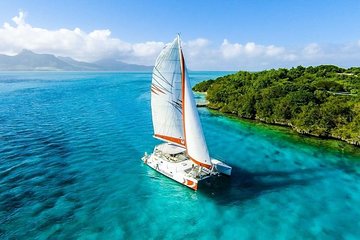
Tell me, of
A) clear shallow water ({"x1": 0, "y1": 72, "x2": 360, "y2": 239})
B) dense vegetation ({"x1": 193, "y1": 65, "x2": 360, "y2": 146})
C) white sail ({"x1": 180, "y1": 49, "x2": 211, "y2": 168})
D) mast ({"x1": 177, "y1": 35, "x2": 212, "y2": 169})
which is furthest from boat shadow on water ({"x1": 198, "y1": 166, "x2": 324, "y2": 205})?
dense vegetation ({"x1": 193, "y1": 65, "x2": 360, "y2": 146})

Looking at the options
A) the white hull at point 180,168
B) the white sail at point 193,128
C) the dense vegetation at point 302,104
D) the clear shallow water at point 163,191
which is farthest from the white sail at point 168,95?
the dense vegetation at point 302,104

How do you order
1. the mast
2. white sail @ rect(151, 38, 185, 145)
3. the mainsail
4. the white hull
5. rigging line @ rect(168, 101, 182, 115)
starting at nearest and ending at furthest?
the mast → the mainsail → the white hull → white sail @ rect(151, 38, 185, 145) → rigging line @ rect(168, 101, 182, 115)

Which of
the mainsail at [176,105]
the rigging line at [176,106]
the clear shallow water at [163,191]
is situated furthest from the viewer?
the rigging line at [176,106]

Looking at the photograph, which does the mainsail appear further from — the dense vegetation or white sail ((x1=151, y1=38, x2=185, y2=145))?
the dense vegetation

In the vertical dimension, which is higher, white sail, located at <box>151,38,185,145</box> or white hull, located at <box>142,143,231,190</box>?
white sail, located at <box>151,38,185,145</box>

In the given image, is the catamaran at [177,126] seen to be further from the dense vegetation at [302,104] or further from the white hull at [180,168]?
the dense vegetation at [302,104]

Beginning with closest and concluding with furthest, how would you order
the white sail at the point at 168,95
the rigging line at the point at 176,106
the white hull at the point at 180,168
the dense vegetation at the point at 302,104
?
the white hull at the point at 180,168 < the white sail at the point at 168,95 < the rigging line at the point at 176,106 < the dense vegetation at the point at 302,104

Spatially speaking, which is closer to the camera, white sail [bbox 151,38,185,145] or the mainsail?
the mainsail

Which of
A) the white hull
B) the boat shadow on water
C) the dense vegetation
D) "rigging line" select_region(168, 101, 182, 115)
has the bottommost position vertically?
the boat shadow on water

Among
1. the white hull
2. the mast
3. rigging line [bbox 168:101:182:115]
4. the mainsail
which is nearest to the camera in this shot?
the mast
